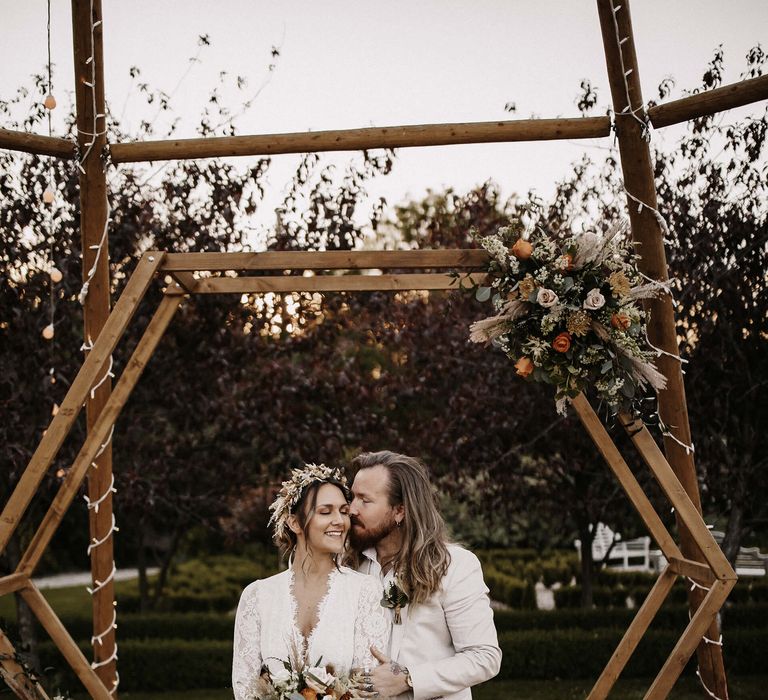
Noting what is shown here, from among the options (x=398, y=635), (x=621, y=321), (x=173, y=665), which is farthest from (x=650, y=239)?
(x=173, y=665)

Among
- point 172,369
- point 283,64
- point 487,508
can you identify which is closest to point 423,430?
point 487,508

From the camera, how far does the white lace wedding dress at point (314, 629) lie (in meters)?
3.27

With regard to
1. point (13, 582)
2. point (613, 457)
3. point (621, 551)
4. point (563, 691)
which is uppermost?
point (613, 457)

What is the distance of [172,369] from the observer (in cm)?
749

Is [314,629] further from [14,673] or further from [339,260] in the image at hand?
Result: [339,260]

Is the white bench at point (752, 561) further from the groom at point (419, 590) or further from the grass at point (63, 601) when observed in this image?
the groom at point (419, 590)

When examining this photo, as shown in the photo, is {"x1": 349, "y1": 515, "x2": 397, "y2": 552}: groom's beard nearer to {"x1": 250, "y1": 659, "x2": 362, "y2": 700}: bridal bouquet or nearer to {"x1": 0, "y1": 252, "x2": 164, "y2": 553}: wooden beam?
{"x1": 250, "y1": 659, "x2": 362, "y2": 700}: bridal bouquet

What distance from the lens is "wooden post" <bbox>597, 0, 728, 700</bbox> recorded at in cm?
443

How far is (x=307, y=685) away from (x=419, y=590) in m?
0.62

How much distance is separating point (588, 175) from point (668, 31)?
142 cm

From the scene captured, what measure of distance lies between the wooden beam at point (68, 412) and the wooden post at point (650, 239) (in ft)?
7.95

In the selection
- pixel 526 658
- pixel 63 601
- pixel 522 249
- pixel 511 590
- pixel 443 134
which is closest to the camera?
pixel 522 249

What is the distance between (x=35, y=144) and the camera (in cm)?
458

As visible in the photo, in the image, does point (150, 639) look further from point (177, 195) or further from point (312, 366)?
point (177, 195)
